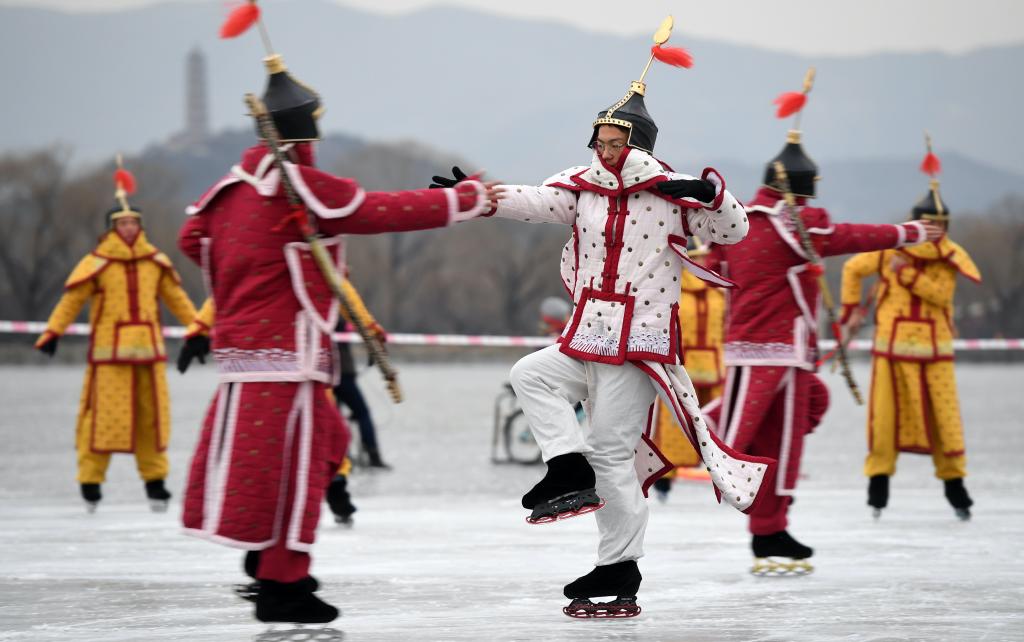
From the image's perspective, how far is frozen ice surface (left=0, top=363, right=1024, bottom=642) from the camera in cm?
618

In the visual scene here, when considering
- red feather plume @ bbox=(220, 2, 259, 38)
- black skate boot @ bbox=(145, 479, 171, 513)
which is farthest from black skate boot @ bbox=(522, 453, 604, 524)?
black skate boot @ bbox=(145, 479, 171, 513)

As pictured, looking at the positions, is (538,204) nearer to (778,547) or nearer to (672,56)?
(672,56)

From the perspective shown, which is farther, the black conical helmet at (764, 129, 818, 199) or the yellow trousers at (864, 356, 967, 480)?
the yellow trousers at (864, 356, 967, 480)

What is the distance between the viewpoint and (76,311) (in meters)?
10.4

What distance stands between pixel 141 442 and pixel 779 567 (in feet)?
15.7

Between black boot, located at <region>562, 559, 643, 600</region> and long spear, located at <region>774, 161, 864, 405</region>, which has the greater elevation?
long spear, located at <region>774, 161, 864, 405</region>

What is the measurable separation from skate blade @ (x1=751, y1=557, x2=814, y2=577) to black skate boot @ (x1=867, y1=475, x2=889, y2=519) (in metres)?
2.37

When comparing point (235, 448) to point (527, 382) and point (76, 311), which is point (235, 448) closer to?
point (527, 382)

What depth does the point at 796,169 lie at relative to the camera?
8.11 meters

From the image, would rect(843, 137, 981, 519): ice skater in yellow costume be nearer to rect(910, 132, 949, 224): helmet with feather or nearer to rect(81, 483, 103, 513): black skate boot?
rect(910, 132, 949, 224): helmet with feather

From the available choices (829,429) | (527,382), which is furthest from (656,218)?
(829,429)

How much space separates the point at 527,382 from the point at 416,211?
0.95m

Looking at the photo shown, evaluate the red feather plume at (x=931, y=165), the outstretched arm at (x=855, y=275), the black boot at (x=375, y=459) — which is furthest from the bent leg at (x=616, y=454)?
the black boot at (x=375, y=459)

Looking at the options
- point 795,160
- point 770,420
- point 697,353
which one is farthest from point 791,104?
point 697,353
